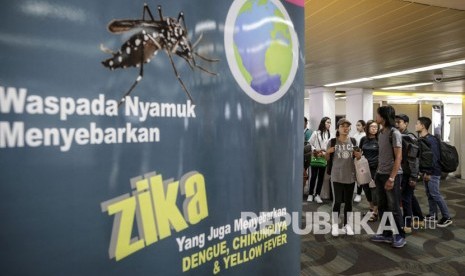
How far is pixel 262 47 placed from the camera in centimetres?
161

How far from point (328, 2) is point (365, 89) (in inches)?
342

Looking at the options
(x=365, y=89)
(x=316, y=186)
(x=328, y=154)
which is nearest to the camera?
(x=328, y=154)

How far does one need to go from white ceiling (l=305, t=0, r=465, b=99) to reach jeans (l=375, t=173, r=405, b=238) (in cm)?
163

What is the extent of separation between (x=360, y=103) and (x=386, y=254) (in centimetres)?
783

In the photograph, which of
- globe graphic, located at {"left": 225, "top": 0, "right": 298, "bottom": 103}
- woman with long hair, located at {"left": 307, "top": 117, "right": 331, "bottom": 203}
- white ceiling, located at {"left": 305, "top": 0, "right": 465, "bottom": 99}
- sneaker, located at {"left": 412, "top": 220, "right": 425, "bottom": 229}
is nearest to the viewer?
globe graphic, located at {"left": 225, "top": 0, "right": 298, "bottom": 103}

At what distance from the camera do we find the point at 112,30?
111 centimetres

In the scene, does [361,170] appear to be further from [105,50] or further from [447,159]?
[105,50]

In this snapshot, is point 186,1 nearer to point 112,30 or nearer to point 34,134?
point 112,30

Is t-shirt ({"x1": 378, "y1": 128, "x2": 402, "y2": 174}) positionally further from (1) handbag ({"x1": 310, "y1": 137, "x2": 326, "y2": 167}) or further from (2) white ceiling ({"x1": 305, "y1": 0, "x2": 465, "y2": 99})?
(1) handbag ({"x1": 310, "y1": 137, "x2": 326, "y2": 167})

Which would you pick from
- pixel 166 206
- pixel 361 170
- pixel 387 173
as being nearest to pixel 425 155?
pixel 361 170

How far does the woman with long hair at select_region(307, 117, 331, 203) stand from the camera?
559 cm

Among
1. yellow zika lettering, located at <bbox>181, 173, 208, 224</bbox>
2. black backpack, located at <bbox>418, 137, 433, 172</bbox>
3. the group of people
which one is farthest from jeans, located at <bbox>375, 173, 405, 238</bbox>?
yellow zika lettering, located at <bbox>181, 173, 208, 224</bbox>

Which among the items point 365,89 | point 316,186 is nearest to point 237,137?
point 316,186

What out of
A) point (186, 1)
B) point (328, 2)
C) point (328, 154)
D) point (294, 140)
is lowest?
point (328, 154)
